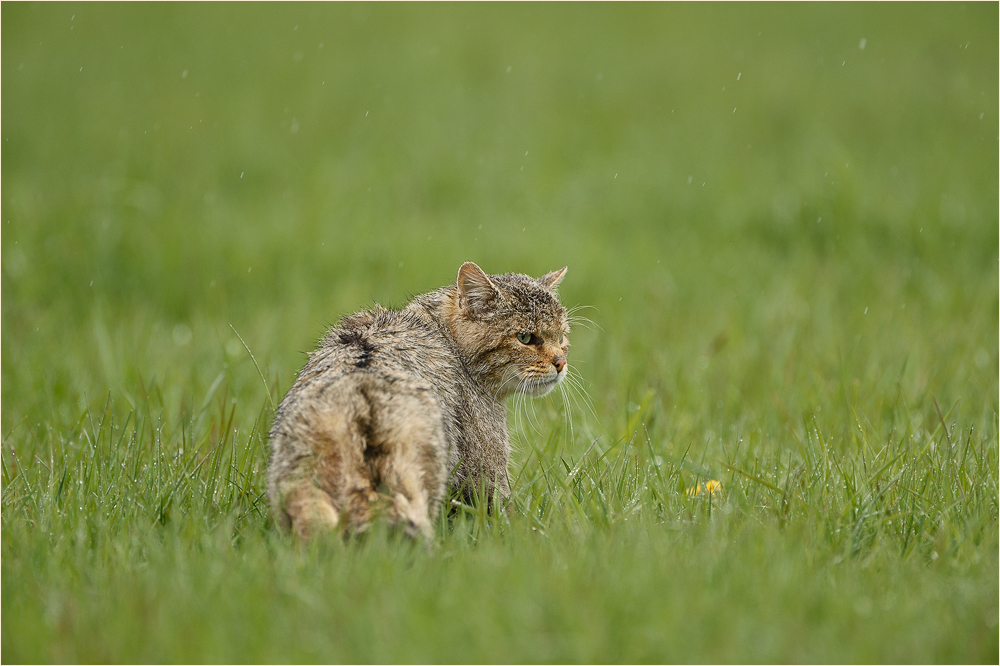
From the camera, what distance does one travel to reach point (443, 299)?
4250 millimetres

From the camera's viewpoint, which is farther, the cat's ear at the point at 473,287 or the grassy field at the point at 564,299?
the cat's ear at the point at 473,287

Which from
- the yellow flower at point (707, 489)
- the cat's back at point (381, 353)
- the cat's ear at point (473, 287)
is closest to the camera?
the cat's back at point (381, 353)

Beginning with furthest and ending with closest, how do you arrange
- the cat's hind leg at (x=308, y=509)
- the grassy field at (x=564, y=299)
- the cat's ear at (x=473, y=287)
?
the cat's ear at (x=473, y=287), the cat's hind leg at (x=308, y=509), the grassy field at (x=564, y=299)

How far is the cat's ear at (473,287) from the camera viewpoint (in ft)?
13.1

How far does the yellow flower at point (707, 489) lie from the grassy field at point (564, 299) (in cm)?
9

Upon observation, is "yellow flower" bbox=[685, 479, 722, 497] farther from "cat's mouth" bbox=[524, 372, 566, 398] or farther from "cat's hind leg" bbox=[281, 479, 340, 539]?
"cat's hind leg" bbox=[281, 479, 340, 539]

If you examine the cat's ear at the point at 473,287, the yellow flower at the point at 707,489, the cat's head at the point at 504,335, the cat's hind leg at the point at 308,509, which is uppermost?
the cat's ear at the point at 473,287

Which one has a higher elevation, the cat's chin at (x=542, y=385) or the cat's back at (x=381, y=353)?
the cat's back at (x=381, y=353)

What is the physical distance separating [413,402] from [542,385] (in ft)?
4.00

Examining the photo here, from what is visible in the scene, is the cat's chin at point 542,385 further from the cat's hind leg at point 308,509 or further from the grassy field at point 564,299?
the cat's hind leg at point 308,509

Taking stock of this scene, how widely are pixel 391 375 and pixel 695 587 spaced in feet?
4.00

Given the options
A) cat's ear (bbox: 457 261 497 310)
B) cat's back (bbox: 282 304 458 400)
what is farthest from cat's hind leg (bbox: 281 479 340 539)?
cat's ear (bbox: 457 261 497 310)

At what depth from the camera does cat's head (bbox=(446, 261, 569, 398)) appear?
4031 mm

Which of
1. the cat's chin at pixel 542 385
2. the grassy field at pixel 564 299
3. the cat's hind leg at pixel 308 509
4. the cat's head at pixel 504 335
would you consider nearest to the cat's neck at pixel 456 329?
the cat's head at pixel 504 335
